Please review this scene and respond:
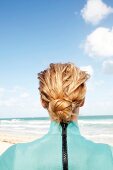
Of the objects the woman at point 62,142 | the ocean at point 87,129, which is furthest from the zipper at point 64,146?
the ocean at point 87,129

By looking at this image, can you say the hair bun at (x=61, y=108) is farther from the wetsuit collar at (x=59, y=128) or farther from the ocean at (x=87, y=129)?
the ocean at (x=87, y=129)

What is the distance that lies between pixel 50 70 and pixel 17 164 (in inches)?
20.1

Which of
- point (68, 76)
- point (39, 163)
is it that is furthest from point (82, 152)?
point (68, 76)

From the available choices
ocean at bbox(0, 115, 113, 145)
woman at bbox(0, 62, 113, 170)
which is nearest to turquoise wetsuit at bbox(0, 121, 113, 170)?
woman at bbox(0, 62, 113, 170)

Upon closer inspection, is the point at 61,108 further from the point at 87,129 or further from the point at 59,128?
the point at 87,129

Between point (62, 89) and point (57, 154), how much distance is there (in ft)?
1.09

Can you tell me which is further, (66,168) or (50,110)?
(50,110)

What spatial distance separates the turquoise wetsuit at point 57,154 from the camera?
2086 millimetres

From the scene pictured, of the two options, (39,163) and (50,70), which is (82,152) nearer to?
(39,163)

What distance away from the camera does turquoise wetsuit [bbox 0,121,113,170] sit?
2086mm

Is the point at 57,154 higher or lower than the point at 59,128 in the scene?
lower

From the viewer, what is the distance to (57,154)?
2105mm

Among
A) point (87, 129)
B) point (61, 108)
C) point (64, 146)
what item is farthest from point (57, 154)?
point (87, 129)

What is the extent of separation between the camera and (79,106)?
87.2 inches
